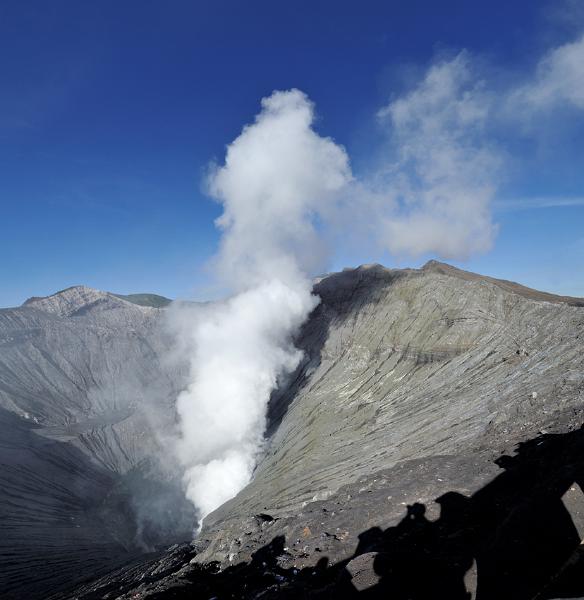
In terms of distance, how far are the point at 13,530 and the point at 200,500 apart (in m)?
20.3

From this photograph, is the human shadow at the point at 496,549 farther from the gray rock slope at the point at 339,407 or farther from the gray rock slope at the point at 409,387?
the gray rock slope at the point at 409,387

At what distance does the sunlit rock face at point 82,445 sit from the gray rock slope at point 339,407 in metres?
0.33

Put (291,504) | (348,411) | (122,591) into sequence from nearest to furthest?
(122,591), (291,504), (348,411)

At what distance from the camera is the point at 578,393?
19.3 meters

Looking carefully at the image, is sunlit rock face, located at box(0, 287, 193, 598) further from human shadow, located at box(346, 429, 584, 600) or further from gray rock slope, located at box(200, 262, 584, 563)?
human shadow, located at box(346, 429, 584, 600)

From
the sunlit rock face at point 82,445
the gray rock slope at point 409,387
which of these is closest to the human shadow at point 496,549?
the gray rock slope at point 409,387

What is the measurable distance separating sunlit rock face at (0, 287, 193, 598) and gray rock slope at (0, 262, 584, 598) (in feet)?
1.08

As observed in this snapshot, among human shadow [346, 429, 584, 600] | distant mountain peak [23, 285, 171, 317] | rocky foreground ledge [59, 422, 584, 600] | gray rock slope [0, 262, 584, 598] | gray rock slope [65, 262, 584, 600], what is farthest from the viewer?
distant mountain peak [23, 285, 171, 317]

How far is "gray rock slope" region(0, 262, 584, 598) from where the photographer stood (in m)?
15.7

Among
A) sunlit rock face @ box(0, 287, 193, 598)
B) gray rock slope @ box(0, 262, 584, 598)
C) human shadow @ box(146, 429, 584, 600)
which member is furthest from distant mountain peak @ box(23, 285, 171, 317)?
human shadow @ box(146, 429, 584, 600)

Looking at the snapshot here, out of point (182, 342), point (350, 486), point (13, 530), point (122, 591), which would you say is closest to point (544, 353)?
point (350, 486)

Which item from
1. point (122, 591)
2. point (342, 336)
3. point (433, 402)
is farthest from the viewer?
point (342, 336)

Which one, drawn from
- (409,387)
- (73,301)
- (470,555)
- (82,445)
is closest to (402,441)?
(409,387)

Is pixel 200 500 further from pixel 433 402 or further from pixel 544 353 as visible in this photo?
pixel 544 353
